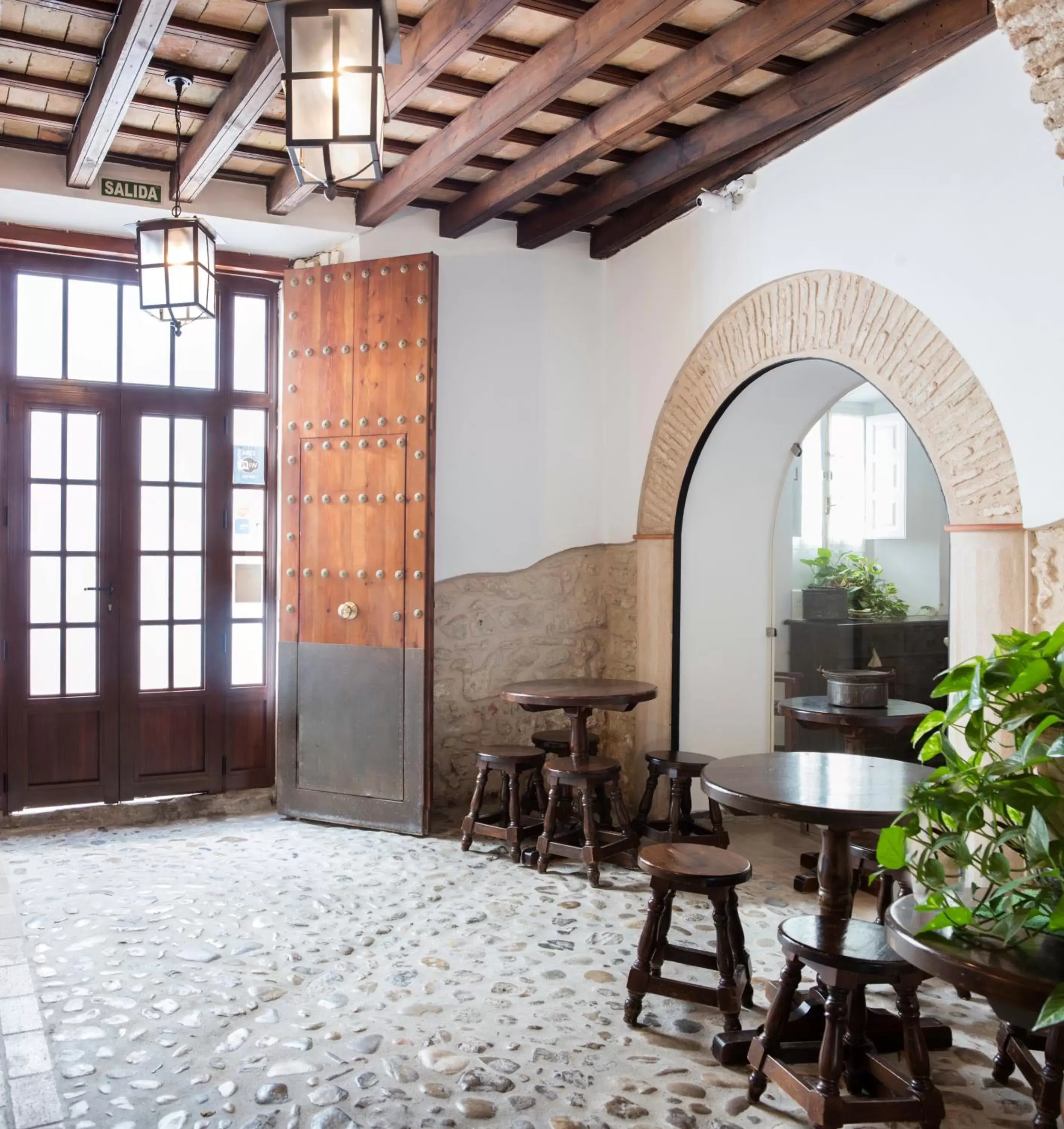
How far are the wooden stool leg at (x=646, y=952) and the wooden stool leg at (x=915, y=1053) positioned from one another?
2.54 feet

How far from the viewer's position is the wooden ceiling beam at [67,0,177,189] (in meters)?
3.47

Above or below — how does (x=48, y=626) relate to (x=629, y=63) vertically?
below

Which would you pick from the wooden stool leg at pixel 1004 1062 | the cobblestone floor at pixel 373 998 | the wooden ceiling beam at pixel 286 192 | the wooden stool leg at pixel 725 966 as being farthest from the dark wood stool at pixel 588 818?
the wooden ceiling beam at pixel 286 192

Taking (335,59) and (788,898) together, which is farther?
(788,898)

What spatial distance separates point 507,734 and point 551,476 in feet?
5.11

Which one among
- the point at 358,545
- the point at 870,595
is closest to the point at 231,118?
the point at 358,545

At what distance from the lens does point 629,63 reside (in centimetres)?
418

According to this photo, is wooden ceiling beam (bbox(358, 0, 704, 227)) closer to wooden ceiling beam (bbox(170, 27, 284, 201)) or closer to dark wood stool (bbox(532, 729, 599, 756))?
wooden ceiling beam (bbox(170, 27, 284, 201))

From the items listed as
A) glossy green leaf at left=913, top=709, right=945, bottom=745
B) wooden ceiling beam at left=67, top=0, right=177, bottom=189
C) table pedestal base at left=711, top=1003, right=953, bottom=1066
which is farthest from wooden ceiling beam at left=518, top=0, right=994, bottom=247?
table pedestal base at left=711, top=1003, right=953, bottom=1066

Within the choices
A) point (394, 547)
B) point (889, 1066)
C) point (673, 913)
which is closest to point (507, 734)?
point (394, 547)

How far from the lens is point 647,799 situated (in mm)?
5172

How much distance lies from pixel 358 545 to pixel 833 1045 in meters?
3.64

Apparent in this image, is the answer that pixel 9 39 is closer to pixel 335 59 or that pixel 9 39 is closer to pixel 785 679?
pixel 335 59

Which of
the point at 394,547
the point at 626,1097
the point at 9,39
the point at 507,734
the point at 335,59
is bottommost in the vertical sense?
the point at 626,1097
